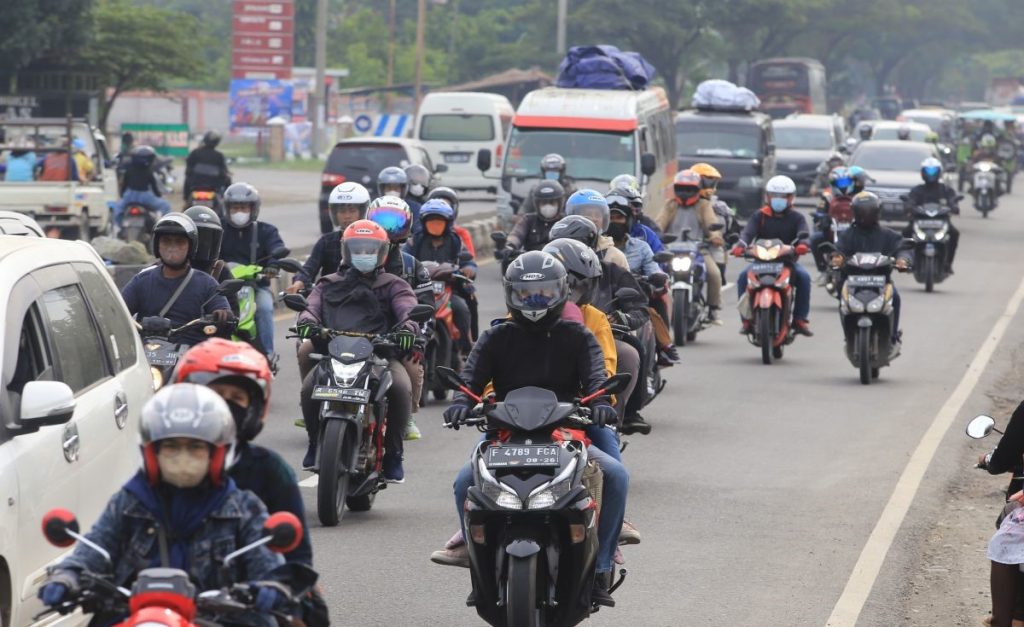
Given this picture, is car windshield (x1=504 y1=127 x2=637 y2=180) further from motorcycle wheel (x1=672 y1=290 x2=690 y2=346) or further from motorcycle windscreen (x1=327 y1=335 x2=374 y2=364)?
motorcycle windscreen (x1=327 y1=335 x2=374 y2=364)

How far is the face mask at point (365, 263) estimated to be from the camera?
1037cm

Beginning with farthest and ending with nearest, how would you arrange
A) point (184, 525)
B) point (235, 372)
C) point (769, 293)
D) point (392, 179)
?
1. point (769, 293)
2. point (392, 179)
3. point (235, 372)
4. point (184, 525)

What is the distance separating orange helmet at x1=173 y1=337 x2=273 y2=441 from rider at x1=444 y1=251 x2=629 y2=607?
247 cm

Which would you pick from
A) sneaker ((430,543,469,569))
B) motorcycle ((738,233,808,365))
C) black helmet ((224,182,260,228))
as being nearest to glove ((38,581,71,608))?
sneaker ((430,543,469,569))

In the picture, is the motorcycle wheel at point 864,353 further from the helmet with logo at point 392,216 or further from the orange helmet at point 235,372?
the orange helmet at point 235,372

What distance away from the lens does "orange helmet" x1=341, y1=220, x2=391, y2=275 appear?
1037cm

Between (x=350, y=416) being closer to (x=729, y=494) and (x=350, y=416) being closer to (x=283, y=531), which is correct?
(x=729, y=494)

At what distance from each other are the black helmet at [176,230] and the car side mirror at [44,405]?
4.51m

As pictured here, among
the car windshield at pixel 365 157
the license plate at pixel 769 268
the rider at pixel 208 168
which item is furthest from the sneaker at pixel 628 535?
the car windshield at pixel 365 157

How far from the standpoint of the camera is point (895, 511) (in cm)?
1068

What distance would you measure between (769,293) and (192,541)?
507 inches

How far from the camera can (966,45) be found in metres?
101

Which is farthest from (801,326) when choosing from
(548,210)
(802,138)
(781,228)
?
(802,138)

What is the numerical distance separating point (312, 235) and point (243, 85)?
108 ft
